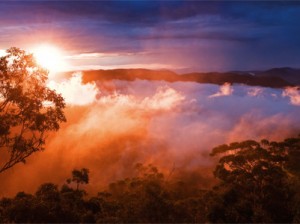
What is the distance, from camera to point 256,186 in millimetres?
28984

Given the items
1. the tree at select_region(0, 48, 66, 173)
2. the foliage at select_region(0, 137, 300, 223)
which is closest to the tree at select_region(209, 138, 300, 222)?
the foliage at select_region(0, 137, 300, 223)

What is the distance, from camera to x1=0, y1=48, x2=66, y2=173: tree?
20406 millimetres

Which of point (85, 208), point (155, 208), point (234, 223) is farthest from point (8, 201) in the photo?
point (234, 223)

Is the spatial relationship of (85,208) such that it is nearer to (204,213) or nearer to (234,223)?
(204,213)

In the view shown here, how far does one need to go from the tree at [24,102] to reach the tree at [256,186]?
12416mm

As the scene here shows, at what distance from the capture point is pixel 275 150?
3153cm

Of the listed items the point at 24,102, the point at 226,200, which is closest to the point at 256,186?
the point at 226,200

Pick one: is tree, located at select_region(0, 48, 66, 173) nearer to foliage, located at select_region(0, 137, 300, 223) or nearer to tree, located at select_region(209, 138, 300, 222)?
foliage, located at select_region(0, 137, 300, 223)

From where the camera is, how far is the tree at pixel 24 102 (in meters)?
20.4

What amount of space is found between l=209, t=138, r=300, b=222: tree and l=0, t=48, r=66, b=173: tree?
40.7ft

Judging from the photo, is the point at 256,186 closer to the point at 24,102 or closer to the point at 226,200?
the point at 226,200

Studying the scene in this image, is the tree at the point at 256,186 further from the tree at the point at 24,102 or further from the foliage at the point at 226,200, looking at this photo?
the tree at the point at 24,102

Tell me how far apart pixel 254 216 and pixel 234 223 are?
82.8 inches

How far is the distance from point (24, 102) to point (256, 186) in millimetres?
17099
